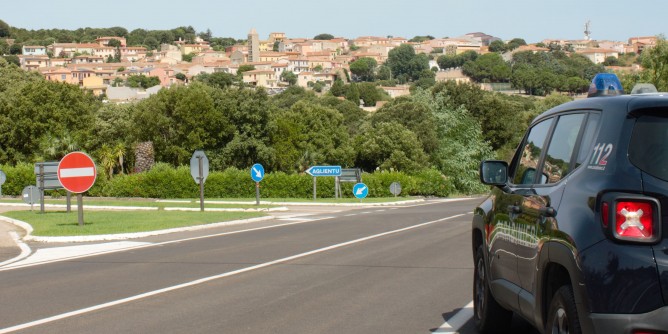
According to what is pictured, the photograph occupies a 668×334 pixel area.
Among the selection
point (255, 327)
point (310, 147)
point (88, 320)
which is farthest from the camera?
point (310, 147)

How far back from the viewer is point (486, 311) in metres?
8.34

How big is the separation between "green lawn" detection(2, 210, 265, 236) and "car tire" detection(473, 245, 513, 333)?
46.9 feet

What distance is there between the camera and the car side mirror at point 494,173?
756 cm

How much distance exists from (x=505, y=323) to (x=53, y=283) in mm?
7097

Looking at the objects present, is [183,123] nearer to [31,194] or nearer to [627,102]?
[31,194]

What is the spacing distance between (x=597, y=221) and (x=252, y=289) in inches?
283

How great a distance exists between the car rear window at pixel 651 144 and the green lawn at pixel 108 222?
17.7m

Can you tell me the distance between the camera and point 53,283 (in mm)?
12742

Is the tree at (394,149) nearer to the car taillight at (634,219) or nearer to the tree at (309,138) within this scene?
the tree at (309,138)

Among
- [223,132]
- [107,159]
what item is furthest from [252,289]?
[223,132]

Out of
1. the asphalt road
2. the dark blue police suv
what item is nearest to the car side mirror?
the dark blue police suv

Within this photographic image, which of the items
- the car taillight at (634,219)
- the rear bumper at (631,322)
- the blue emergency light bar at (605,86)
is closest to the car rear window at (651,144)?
the car taillight at (634,219)

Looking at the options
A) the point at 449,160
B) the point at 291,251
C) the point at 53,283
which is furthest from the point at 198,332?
the point at 449,160

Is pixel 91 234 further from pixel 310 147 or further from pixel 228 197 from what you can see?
pixel 310 147
